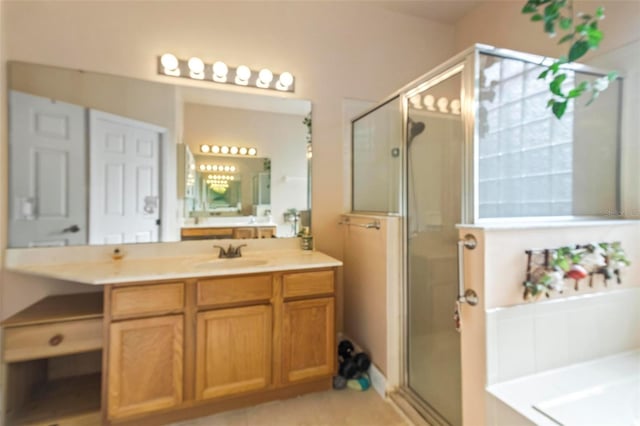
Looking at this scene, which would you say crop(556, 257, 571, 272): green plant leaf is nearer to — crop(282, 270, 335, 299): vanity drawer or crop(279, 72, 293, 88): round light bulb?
crop(282, 270, 335, 299): vanity drawer

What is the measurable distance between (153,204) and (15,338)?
93 cm

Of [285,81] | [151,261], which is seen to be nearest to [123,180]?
[151,261]

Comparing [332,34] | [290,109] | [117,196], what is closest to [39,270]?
[117,196]

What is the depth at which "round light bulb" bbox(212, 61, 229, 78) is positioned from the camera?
2.03 meters

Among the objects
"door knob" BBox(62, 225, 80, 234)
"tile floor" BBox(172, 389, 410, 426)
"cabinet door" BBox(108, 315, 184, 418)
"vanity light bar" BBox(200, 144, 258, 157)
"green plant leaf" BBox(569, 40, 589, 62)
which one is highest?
"green plant leaf" BBox(569, 40, 589, 62)

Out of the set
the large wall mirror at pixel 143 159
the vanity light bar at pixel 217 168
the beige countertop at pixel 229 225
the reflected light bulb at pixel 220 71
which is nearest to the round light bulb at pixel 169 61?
the large wall mirror at pixel 143 159

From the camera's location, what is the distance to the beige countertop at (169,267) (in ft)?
4.77

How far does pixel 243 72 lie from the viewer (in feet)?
6.86

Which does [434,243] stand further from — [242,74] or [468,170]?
[242,74]

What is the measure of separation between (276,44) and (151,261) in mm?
1774

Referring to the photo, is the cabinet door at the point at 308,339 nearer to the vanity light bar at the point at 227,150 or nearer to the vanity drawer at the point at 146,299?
the vanity drawer at the point at 146,299

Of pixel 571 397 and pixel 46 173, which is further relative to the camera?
pixel 46 173

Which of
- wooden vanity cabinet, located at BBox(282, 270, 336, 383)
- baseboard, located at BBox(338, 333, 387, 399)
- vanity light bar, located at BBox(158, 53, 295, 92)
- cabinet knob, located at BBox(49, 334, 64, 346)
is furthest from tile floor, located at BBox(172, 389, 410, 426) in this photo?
vanity light bar, located at BBox(158, 53, 295, 92)

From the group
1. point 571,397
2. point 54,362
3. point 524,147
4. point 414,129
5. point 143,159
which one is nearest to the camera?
point 571,397
